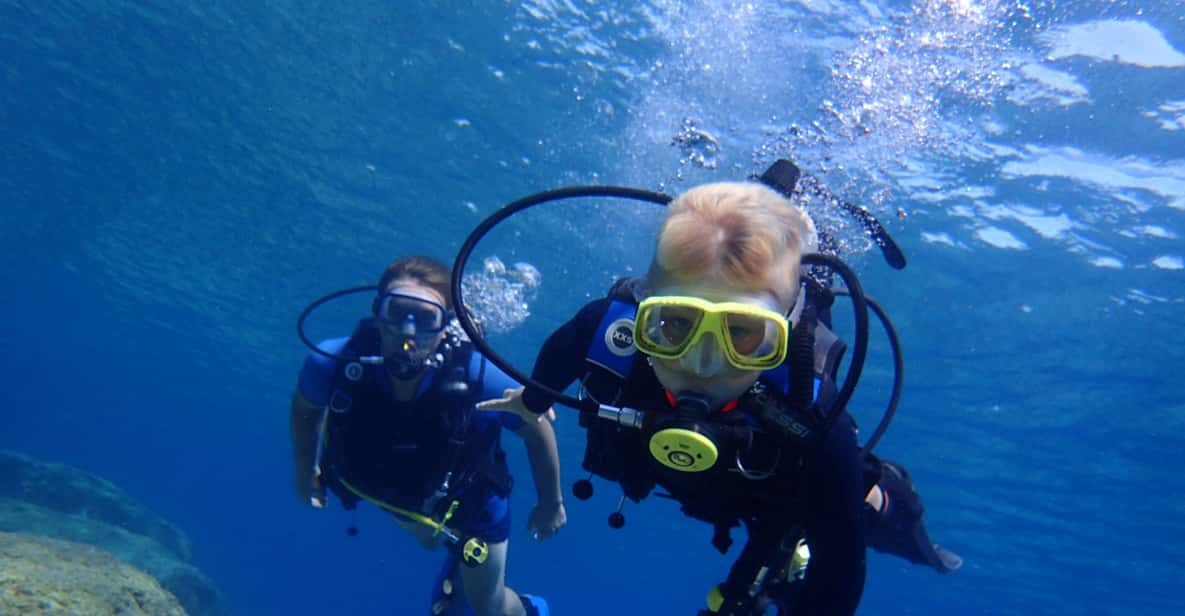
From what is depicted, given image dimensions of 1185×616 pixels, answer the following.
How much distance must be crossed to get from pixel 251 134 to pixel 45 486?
41.2 feet

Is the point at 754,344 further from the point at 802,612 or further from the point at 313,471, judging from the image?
the point at 313,471

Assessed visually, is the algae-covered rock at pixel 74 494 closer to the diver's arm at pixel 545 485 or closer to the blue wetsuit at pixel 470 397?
the blue wetsuit at pixel 470 397

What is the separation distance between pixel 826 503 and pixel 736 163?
1132 centimetres

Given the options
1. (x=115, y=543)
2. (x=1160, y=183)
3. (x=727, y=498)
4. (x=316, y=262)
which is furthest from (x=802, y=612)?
(x=316, y=262)

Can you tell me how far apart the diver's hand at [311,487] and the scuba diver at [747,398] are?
4.19 metres

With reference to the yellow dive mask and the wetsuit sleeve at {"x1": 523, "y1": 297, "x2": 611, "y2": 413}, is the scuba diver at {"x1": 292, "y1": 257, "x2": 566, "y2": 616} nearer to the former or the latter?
the wetsuit sleeve at {"x1": 523, "y1": 297, "x2": 611, "y2": 413}

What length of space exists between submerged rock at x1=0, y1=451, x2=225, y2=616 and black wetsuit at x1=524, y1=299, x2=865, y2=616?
16.3m

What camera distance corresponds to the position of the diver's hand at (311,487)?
6895 millimetres

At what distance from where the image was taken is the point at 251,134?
17969 mm

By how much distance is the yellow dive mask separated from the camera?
2.87 meters

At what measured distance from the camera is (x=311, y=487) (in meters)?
6.94

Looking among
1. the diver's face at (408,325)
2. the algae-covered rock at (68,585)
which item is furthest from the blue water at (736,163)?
the algae-covered rock at (68,585)

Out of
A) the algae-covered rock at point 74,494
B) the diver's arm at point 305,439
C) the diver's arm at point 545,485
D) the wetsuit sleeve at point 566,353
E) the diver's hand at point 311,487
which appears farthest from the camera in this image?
the algae-covered rock at point 74,494

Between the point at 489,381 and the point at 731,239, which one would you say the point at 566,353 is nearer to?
the point at 731,239
